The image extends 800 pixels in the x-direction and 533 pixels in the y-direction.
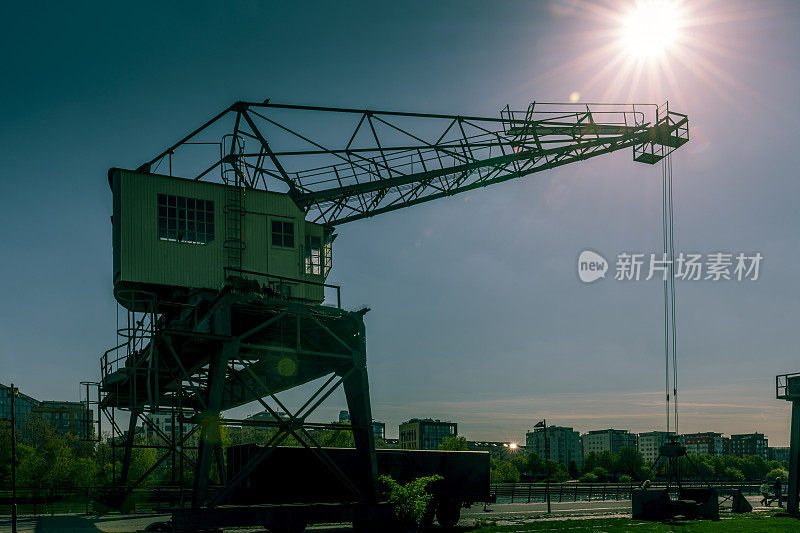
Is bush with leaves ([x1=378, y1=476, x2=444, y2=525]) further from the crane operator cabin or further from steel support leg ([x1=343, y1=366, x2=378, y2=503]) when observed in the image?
the crane operator cabin

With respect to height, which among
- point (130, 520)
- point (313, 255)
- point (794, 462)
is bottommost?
point (130, 520)

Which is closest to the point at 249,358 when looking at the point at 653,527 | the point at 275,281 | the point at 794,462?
the point at 275,281

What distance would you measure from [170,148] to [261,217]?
482 cm

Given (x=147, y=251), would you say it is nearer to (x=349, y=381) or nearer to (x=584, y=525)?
(x=349, y=381)

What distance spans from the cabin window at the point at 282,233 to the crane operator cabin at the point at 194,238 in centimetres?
4

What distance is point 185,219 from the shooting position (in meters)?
28.9

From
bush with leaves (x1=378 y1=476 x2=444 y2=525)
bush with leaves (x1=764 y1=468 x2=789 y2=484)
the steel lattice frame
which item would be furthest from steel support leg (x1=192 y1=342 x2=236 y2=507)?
bush with leaves (x1=764 y1=468 x2=789 y2=484)

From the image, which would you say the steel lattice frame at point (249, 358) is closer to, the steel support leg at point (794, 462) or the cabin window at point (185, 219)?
the cabin window at point (185, 219)

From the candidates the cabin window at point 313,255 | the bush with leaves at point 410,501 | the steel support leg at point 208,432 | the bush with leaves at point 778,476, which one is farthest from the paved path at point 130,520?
the bush with leaves at point 778,476

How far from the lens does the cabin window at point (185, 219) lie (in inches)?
1121

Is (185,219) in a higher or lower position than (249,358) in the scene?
higher

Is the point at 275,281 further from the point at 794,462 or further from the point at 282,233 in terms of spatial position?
the point at 794,462

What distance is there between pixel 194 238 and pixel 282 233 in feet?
13.0

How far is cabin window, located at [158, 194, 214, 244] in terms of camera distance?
2847cm
